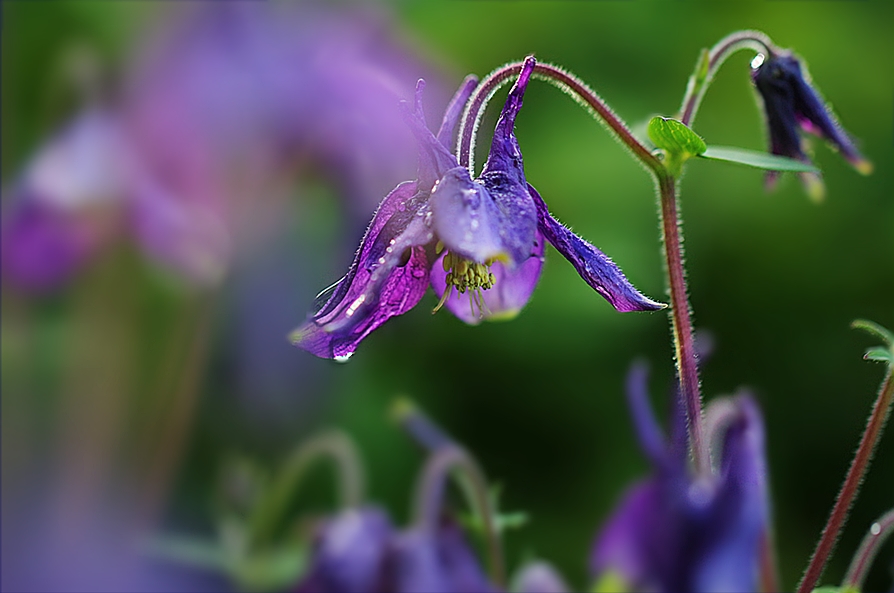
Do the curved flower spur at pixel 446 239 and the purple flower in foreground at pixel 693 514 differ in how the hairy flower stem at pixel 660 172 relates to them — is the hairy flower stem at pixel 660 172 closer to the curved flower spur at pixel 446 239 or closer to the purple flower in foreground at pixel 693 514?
the curved flower spur at pixel 446 239

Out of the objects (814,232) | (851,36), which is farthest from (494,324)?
(851,36)

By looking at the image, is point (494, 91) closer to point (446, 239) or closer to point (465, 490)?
point (446, 239)

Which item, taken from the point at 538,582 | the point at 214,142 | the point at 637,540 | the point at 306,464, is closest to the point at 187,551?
the point at 306,464

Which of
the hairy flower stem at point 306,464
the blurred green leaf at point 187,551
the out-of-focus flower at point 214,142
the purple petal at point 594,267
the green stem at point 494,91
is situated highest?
the out-of-focus flower at point 214,142

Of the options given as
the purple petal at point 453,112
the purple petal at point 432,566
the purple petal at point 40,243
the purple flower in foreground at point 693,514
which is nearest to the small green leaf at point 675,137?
the purple petal at point 453,112

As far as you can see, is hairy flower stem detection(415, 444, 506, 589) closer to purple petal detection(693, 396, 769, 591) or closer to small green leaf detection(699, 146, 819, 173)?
purple petal detection(693, 396, 769, 591)

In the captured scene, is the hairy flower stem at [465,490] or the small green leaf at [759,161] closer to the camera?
the small green leaf at [759,161]

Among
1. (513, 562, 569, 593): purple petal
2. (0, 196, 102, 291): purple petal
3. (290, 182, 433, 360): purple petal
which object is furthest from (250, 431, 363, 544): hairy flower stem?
(0, 196, 102, 291): purple petal
